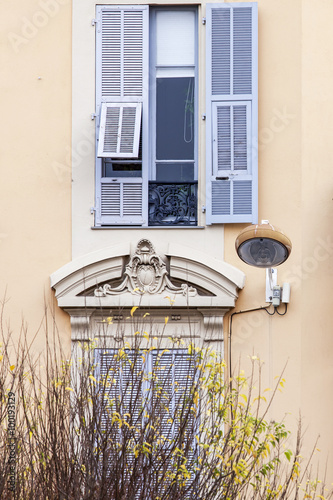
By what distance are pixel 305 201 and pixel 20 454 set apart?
4857 mm

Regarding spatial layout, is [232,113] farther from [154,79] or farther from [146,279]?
[146,279]

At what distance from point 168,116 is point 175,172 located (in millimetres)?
648

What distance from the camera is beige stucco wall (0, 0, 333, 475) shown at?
49.4 feet

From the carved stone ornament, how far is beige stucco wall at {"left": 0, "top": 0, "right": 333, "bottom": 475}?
0.22m

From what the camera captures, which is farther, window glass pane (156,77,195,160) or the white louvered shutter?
window glass pane (156,77,195,160)

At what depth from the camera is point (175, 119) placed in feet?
51.8

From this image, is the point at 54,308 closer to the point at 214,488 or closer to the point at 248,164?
the point at 248,164

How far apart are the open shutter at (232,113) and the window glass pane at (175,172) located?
11.0 inches

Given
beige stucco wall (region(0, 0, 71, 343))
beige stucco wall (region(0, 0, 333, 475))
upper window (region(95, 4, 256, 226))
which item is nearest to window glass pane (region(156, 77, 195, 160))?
upper window (region(95, 4, 256, 226))

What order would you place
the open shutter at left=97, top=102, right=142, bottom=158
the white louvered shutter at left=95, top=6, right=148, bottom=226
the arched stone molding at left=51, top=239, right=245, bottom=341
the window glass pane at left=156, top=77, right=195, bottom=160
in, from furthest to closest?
the window glass pane at left=156, top=77, right=195, bottom=160
the white louvered shutter at left=95, top=6, right=148, bottom=226
the open shutter at left=97, top=102, right=142, bottom=158
the arched stone molding at left=51, top=239, right=245, bottom=341

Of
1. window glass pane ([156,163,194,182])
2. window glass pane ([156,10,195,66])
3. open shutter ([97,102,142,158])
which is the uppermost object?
window glass pane ([156,10,195,66])

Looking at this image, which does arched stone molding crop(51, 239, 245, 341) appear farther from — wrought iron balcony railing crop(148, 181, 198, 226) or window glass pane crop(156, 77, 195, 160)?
window glass pane crop(156, 77, 195, 160)

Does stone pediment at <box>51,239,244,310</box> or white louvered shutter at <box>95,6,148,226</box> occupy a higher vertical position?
white louvered shutter at <box>95,6,148,226</box>

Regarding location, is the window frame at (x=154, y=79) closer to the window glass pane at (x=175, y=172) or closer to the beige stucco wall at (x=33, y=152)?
the window glass pane at (x=175, y=172)
